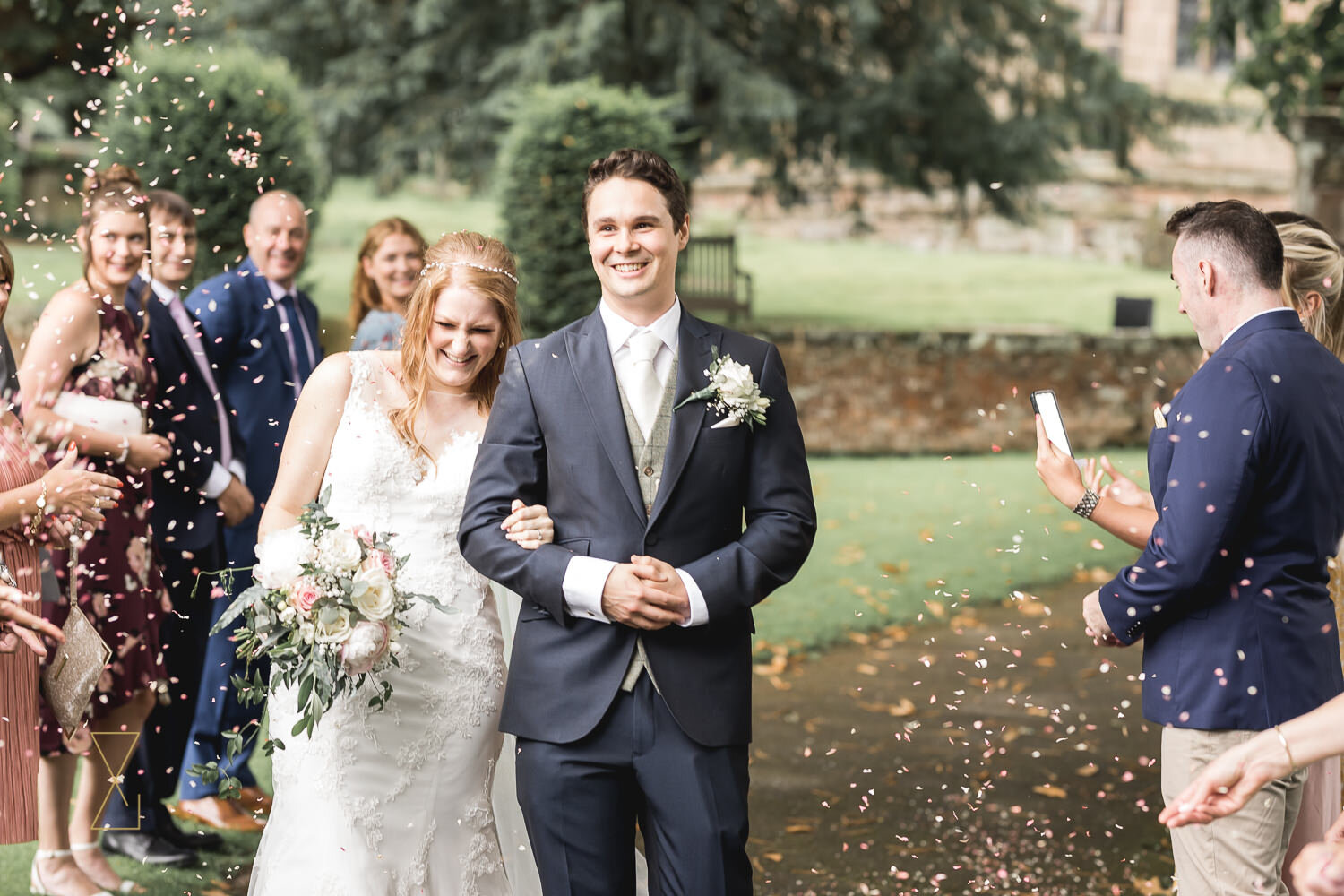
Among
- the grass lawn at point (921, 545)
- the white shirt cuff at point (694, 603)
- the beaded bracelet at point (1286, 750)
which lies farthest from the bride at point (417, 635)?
the grass lawn at point (921, 545)

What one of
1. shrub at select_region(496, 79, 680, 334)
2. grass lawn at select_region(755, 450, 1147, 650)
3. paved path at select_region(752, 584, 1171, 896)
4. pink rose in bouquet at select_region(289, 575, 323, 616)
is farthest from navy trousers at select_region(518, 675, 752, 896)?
shrub at select_region(496, 79, 680, 334)

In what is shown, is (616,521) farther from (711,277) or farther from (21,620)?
(711,277)

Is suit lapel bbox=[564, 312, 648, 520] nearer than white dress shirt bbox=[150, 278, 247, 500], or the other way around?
suit lapel bbox=[564, 312, 648, 520]

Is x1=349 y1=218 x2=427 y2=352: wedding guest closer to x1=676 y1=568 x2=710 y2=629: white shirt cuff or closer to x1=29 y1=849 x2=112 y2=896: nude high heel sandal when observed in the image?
x1=29 y1=849 x2=112 y2=896: nude high heel sandal

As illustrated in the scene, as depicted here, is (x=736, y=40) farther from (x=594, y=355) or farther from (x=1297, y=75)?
(x=594, y=355)

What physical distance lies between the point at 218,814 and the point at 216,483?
4.44 ft

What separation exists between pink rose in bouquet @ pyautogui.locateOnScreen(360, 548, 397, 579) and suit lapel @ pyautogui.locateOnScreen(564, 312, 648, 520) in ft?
2.20

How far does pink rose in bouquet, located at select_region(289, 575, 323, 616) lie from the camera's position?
3332 mm

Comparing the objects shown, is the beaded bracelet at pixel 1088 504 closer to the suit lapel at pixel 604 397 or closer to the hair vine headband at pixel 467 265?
the suit lapel at pixel 604 397

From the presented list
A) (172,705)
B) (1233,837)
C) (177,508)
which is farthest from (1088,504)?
(172,705)

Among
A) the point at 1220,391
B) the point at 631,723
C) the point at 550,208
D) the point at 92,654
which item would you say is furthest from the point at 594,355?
the point at 550,208

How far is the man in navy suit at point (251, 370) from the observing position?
5.63m

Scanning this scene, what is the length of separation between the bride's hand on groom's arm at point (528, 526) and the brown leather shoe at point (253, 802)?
2.98 metres

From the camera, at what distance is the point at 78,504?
3.88m
